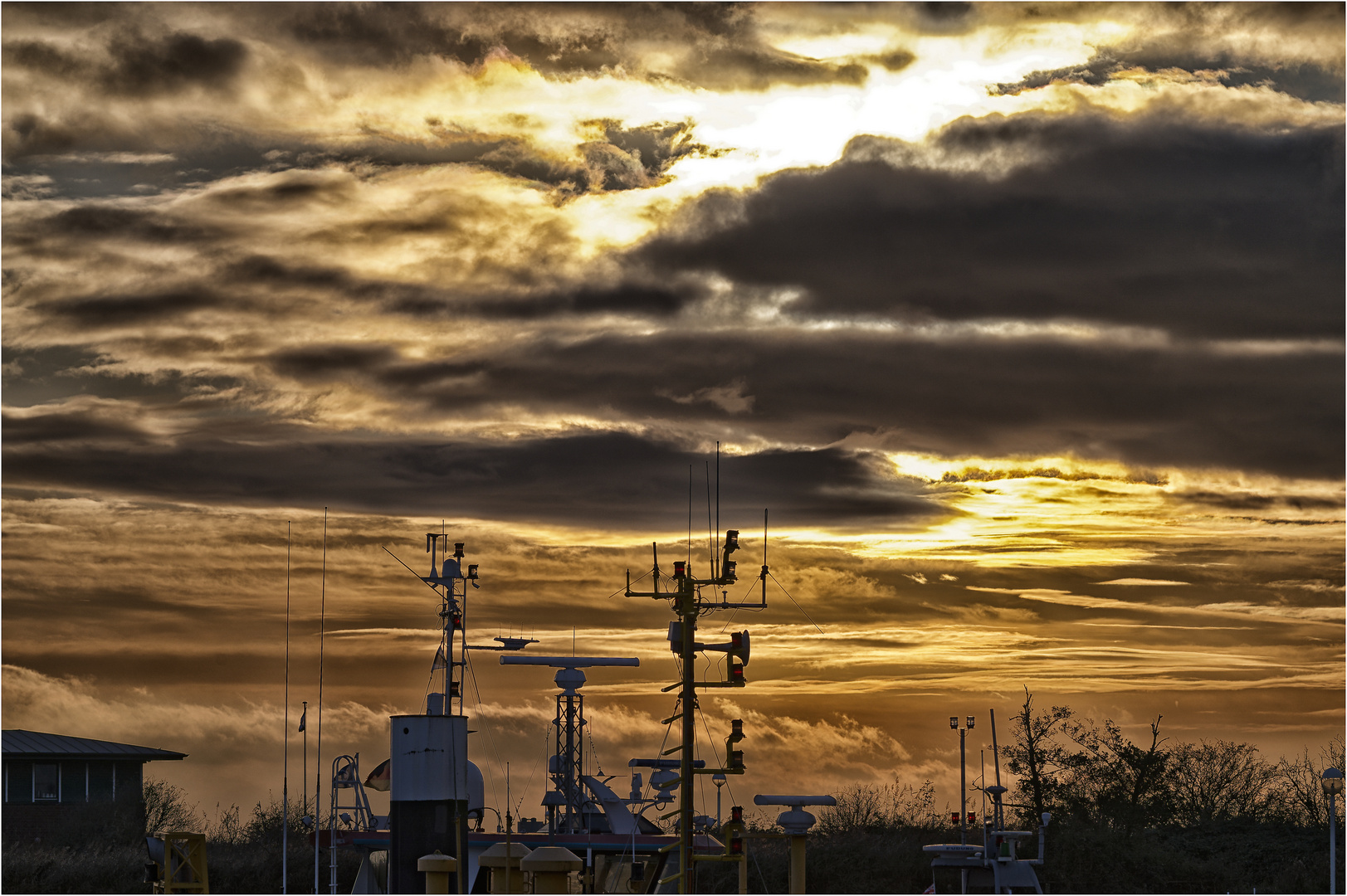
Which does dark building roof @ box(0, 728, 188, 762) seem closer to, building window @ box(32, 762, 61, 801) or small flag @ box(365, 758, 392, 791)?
building window @ box(32, 762, 61, 801)

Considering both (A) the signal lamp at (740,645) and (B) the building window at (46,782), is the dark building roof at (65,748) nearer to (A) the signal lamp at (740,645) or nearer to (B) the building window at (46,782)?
(B) the building window at (46,782)

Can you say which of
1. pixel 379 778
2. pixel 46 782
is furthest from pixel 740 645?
pixel 46 782

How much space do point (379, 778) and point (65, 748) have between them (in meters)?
33.6

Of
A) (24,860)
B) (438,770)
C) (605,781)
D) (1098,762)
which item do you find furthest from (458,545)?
(1098,762)

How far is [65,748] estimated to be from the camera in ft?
228

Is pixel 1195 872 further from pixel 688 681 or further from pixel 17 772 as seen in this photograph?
pixel 17 772

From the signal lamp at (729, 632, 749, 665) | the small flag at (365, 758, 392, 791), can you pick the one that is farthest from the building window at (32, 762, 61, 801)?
the signal lamp at (729, 632, 749, 665)

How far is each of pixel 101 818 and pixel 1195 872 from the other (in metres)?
49.4

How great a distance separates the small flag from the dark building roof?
3177 cm

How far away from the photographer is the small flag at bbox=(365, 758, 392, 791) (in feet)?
139

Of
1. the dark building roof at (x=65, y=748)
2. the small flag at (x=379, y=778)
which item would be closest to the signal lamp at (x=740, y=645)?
the small flag at (x=379, y=778)

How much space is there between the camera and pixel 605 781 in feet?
159

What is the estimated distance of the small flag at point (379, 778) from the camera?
42344 mm

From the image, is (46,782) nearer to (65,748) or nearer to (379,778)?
(65,748)
